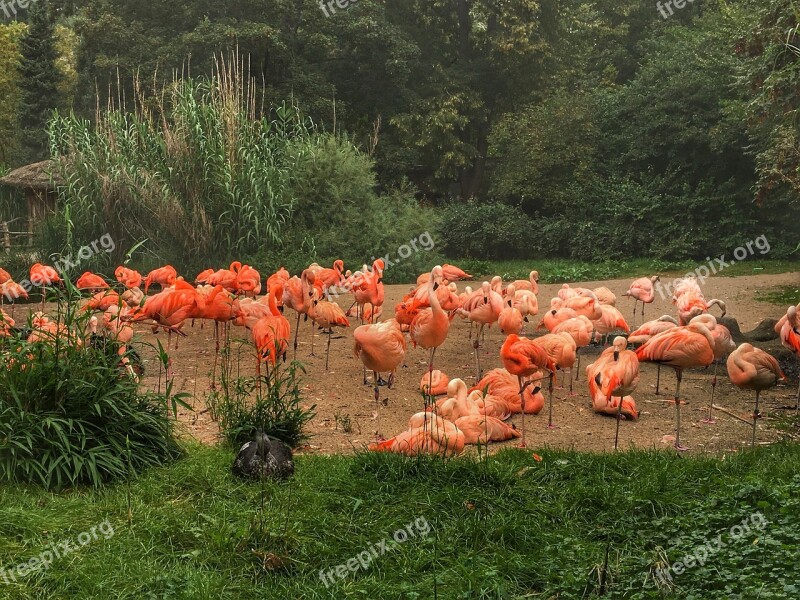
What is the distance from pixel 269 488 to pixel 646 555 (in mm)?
1894

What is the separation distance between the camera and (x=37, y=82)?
78.0 ft

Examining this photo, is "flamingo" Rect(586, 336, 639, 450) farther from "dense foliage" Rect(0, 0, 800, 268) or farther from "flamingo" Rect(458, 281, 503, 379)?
"dense foliage" Rect(0, 0, 800, 268)

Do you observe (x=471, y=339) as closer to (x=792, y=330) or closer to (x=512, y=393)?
(x=512, y=393)

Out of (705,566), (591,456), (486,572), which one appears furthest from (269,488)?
(705,566)

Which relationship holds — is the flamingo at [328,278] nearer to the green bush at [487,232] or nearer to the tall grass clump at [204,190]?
the tall grass clump at [204,190]

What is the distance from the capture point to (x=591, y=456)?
502cm

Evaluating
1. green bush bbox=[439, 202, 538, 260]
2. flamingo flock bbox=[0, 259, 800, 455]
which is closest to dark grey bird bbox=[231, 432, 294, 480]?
flamingo flock bbox=[0, 259, 800, 455]

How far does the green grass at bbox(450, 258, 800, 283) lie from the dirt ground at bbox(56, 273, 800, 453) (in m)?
5.32

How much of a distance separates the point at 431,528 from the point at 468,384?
12.1 ft

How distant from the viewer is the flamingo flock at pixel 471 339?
580 cm

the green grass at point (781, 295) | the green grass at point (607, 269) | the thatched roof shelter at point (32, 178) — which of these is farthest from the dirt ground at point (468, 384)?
the thatched roof shelter at point (32, 178)

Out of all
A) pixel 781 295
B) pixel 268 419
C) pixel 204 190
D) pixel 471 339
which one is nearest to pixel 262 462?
pixel 268 419

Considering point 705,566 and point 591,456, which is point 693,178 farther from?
point 705,566

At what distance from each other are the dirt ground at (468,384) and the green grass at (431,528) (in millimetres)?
1023
